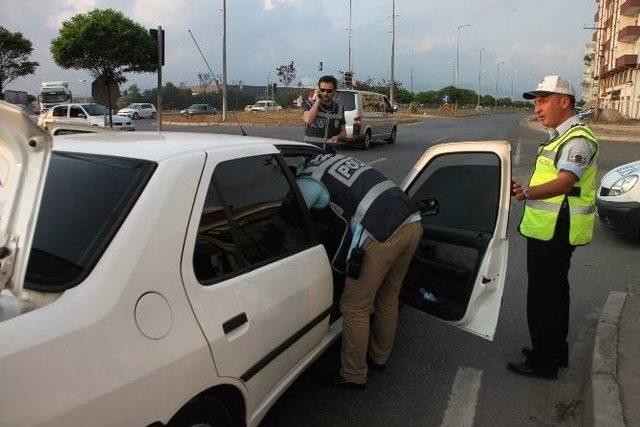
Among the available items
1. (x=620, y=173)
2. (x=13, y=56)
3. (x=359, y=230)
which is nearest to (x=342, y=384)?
(x=359, y=230)

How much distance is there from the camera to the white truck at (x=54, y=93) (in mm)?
41438

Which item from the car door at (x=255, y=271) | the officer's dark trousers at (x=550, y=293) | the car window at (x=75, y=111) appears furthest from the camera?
the car window at (x=75, y=111)

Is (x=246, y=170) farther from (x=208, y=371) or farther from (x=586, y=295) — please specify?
(x=586, y=295)

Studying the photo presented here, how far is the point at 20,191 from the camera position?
163cm

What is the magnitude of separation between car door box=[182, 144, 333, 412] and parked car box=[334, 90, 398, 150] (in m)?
13.1

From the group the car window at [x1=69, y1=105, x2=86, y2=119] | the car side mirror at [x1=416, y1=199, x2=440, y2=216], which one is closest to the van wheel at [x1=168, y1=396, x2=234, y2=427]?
the car side mirror at [x1=416, y1=199, x2=440, y2=216]

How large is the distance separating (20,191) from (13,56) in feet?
137

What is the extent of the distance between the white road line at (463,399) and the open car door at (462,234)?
0.36 meters

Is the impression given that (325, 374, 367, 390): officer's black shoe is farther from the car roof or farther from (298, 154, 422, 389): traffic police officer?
the car roof

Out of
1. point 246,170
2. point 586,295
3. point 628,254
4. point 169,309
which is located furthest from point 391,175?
point 169,309

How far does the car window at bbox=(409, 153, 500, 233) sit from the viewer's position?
154 inches

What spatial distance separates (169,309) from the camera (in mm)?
1982

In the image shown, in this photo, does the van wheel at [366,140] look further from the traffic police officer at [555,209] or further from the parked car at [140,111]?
the parked car at [140,111]

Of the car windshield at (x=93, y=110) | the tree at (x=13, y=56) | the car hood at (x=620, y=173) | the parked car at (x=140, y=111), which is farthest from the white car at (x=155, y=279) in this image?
the parked car at (x=140, y=111)
